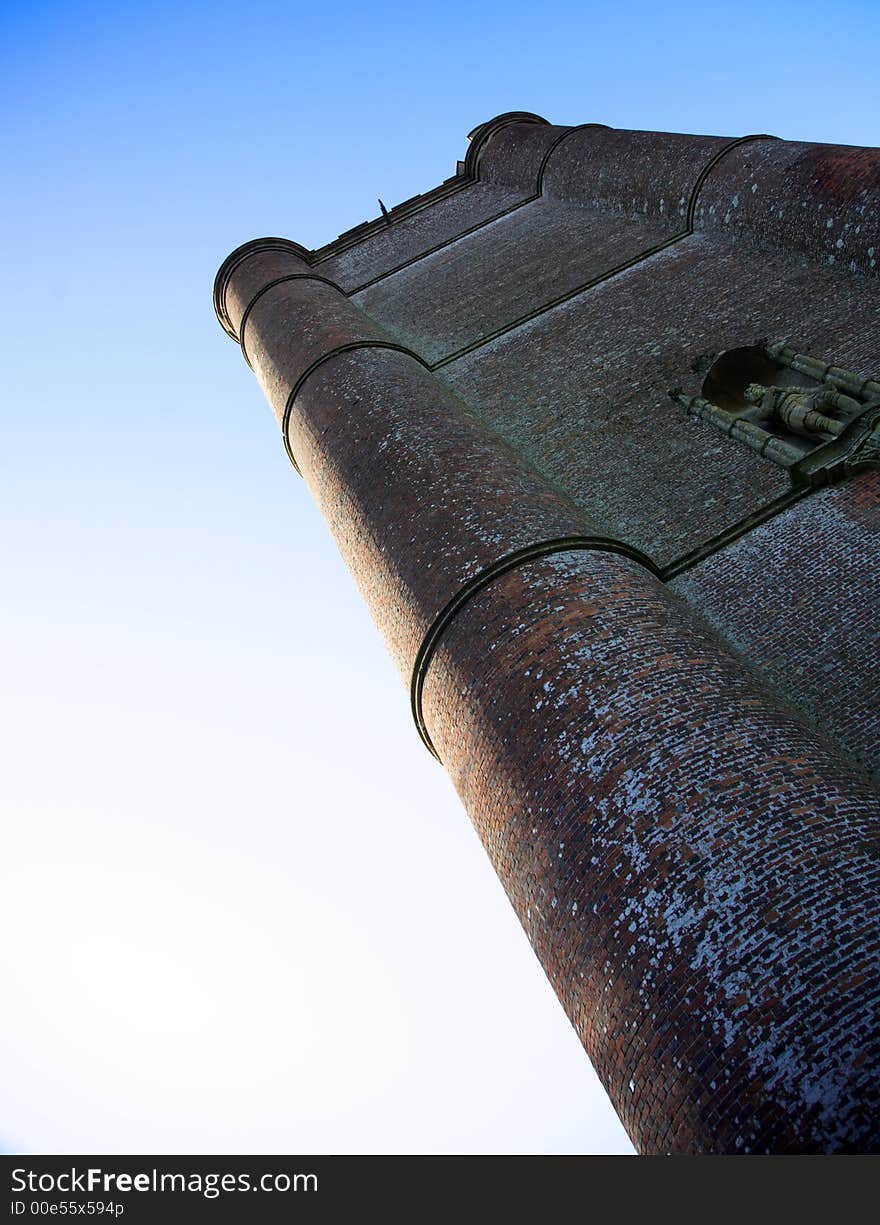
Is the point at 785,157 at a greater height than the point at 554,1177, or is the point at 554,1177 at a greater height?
the point at 785,157

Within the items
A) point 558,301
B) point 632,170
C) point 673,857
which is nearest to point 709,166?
point 632,170

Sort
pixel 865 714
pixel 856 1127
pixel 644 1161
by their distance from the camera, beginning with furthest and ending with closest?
pixel 865 714 < pixel 644 1161 < pixel 856 1127

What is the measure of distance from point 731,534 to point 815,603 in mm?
822

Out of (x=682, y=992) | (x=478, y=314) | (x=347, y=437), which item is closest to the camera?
(x=682, y=992)

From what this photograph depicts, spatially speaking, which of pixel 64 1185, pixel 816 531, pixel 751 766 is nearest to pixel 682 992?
pixel 751 766

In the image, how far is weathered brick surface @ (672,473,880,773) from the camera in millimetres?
4059

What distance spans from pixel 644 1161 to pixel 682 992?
18.1 inches

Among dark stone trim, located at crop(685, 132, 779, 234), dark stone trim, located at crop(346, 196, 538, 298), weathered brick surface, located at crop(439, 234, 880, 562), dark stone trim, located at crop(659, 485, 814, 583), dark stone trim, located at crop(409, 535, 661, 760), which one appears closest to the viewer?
dark stone trim, located at crop(409, 535, 661, 760)

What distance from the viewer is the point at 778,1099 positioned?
2434 mm

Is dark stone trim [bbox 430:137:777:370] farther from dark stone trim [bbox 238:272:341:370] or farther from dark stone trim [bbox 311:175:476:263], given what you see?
dark stone trim [bbox 311:175:476:263]

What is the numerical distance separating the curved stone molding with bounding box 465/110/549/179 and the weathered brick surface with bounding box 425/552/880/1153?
9.34 metres

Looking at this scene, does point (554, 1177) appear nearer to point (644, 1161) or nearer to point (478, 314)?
point (644, 1161)

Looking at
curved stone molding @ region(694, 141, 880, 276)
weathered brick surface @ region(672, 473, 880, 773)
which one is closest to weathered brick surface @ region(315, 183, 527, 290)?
curved stone molding @ region(694, 141, 880, 276)

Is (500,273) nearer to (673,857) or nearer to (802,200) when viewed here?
(802,200)
